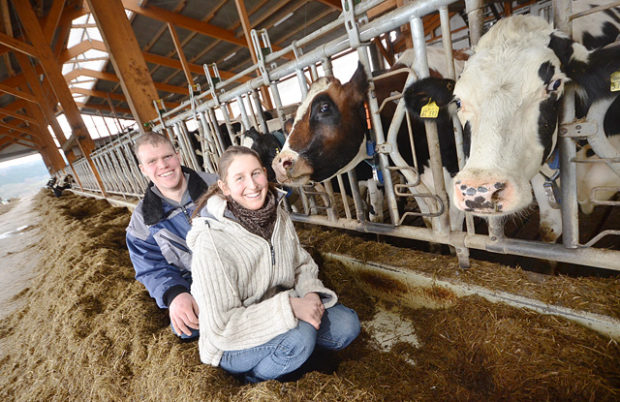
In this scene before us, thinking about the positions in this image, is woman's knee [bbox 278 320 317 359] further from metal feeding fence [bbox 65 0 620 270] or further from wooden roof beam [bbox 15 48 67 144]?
wooden roof beam [bbox 15 48 67 144]

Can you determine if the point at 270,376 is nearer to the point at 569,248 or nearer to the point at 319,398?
the point at 319,398

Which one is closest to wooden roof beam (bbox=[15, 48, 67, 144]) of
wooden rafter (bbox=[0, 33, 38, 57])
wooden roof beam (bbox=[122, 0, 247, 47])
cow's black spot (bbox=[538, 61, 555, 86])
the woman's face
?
wooden rafter (bbox=[0, 33, 38, 57])

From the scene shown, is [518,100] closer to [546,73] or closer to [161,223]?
[546,73]

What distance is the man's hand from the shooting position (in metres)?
1.71

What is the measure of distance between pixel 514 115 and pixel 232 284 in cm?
163

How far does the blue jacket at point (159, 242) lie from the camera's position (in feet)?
6.56

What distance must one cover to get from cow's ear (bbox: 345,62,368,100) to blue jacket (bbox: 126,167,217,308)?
1498 mm

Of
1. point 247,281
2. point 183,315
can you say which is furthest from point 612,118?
point 183,315

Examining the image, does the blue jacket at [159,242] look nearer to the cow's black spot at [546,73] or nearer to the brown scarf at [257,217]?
the brown scarf at [257,217]

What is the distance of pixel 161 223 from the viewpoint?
2070mm

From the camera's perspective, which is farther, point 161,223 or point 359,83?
point 359,83

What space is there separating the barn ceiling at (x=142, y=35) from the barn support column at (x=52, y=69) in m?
0.02

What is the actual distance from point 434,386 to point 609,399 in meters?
0.73

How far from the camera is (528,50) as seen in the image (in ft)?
4.79
